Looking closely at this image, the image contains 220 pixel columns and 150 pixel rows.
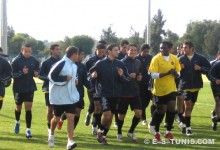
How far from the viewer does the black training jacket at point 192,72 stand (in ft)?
38.5

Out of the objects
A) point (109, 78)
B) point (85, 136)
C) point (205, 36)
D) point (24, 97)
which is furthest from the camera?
point (205, 36)

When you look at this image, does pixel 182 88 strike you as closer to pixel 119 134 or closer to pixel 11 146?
pixel 119 134

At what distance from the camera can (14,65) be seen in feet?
36.9

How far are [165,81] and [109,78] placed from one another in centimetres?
127

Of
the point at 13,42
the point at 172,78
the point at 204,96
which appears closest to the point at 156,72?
the point at 172,78

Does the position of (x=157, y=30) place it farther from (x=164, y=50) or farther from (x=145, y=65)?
(x=164, y=50)

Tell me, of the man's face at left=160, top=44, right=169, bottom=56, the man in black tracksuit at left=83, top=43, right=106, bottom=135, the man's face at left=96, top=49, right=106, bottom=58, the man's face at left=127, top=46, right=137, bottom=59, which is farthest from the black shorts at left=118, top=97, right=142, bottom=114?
the man's face at left=96, top=49, right=106, bottom=58

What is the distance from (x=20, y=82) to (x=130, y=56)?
2.69 meters

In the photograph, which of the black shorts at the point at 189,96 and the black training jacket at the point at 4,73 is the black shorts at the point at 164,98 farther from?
the black training jacket at the point at 4,73

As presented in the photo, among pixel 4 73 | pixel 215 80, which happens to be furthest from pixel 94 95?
pixel 215 80

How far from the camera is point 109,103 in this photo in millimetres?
10266

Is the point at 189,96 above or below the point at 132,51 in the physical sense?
below

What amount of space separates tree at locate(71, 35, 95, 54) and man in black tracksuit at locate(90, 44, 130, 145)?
70270 millimetres

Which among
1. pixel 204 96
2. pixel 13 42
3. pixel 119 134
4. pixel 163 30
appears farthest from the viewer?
pixel 163 30
